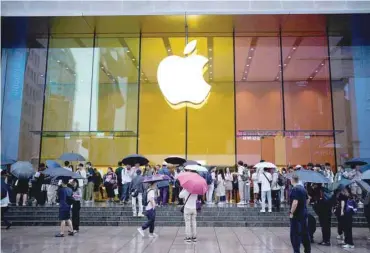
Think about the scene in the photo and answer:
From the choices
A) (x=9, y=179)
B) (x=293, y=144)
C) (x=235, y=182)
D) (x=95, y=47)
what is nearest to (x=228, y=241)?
(x=235, y=182)

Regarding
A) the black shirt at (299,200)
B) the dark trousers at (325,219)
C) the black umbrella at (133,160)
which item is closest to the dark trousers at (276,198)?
the dark trousers at (325,219)

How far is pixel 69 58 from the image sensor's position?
20797mm

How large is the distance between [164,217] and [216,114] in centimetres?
858

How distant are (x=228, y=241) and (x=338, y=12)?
11814 millimetres

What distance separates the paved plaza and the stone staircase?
728 millimetres

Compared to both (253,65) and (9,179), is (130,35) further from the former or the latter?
(9,179)

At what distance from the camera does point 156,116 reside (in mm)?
20625

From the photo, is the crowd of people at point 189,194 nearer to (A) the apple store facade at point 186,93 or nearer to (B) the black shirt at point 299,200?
(B) the black shirt at point 299,200

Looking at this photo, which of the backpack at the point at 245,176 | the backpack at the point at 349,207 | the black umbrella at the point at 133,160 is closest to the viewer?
the backpack at the point at 349,207

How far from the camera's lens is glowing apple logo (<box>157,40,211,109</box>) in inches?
749

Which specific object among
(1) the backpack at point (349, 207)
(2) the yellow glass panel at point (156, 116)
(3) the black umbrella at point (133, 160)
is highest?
(2) the yellow glass panel at point (156, 116)

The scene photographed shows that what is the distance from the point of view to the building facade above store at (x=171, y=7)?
642 inches

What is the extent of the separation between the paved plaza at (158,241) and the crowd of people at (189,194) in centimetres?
47

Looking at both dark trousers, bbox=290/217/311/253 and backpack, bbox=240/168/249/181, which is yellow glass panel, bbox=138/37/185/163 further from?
dark trousers, bbox=290/217/311/253
